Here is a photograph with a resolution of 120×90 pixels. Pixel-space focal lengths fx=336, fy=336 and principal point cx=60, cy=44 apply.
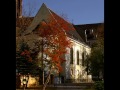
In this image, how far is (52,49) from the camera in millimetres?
41656

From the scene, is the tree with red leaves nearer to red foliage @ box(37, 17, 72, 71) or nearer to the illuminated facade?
red foliage @ box(37, 17, 72, 71)

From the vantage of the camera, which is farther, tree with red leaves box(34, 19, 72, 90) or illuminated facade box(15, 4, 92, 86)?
illuminated facade box(15, 4, 92, 86)

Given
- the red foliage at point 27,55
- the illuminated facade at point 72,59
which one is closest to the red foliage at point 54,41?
the red foliage at point 27,55

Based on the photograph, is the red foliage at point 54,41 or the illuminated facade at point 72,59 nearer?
the red foliage at point 54,41

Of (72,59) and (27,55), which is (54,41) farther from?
(72,59)

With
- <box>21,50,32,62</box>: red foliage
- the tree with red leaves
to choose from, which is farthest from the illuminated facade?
<box>21,50,32,62</box>: red foliage

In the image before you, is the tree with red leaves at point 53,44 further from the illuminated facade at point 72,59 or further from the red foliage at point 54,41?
the illuminated facade at point 72,59

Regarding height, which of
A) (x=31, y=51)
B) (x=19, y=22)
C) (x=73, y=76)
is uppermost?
(x=19, y=22)
